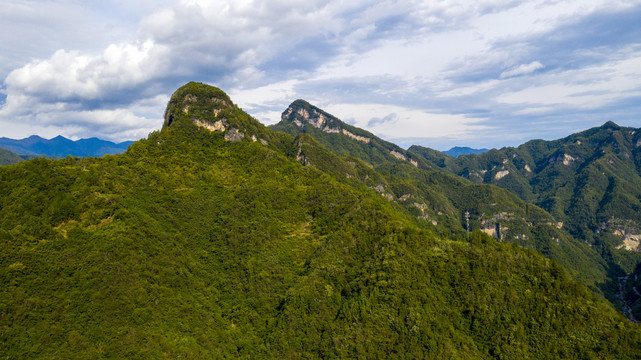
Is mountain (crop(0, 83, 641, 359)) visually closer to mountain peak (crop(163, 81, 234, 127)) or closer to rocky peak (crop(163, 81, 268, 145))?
rocky peak (crop(163, 81, 268, 145))

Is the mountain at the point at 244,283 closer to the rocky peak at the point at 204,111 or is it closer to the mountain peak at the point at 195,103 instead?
the rocky peak at the point at 204,111

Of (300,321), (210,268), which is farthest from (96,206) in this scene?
(300,321)

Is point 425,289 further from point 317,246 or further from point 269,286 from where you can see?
point 269,286

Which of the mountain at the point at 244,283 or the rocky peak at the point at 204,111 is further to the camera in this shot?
the rocky peak at the point at 204,111

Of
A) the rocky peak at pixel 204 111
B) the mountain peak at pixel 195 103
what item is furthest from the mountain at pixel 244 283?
the mountain peak at pixel 195 103

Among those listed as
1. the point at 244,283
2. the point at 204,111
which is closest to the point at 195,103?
the point at 204,111
